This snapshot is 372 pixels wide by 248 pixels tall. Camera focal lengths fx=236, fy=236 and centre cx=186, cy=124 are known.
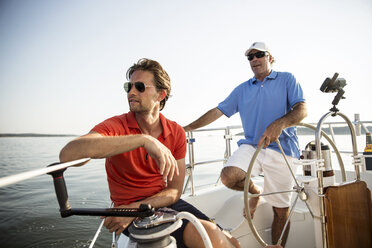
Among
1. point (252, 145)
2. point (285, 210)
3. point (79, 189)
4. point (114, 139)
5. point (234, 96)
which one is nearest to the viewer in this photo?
point (114, 139)

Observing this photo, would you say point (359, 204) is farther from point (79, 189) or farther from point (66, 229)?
point (79, 189)

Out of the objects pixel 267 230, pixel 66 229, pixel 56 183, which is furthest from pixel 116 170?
pixel 66 229

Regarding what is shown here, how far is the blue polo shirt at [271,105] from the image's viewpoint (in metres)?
2.22

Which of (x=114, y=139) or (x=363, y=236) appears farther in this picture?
(x=363, y=236)

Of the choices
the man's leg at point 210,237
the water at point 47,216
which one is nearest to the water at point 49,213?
the water at point 47,216

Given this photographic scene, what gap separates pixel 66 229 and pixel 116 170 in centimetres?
479

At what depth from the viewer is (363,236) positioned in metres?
1.27

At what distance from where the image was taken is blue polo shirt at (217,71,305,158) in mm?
2217

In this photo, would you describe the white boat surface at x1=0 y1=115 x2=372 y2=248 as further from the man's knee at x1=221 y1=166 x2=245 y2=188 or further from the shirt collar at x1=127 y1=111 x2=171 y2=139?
the shirt collar at x1=127 y1=111 x2=171 y2=139

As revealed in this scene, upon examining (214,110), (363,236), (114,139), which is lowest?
(363,236)

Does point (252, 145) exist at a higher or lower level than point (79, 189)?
higher

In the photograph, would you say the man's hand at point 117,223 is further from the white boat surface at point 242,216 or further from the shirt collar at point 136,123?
the white boat surface at point 242,216

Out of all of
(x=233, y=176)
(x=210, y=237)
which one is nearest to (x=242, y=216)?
(x=233, y=176)

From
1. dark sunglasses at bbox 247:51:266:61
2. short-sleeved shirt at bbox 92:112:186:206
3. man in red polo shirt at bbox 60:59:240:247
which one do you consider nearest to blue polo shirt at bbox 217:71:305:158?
dark sunglasses at bbox 247:51:266:61
